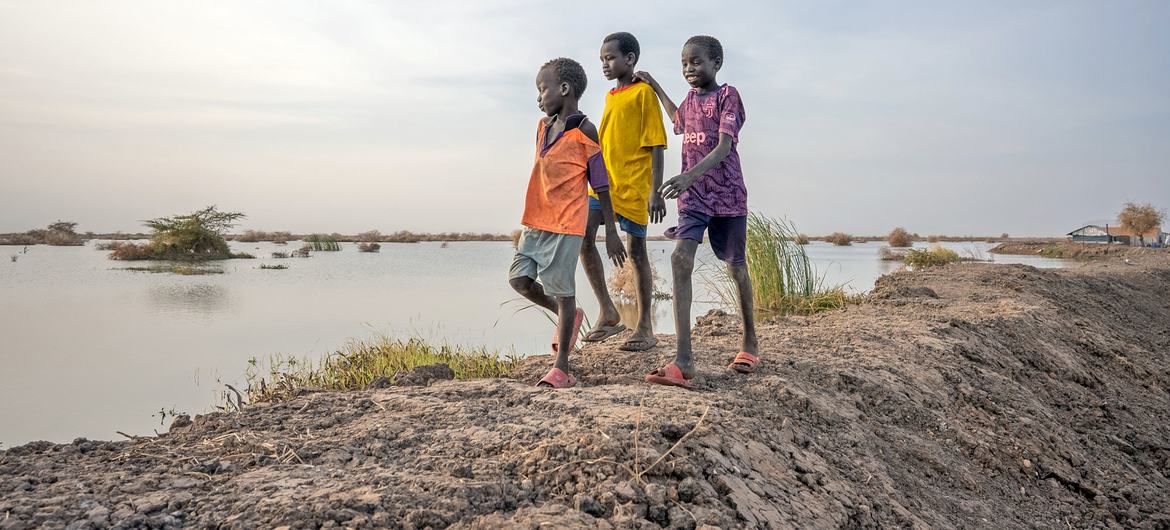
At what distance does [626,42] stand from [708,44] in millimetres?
766

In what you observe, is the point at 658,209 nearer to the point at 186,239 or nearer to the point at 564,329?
the point at 564,329

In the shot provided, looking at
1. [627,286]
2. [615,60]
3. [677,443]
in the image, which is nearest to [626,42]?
[615,60]

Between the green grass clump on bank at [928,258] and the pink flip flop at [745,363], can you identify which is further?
the green grass clump on bank at [928,258]

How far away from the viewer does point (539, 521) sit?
5.99 feet

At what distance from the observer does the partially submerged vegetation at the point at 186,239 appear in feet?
44.4

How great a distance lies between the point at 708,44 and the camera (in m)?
3.60

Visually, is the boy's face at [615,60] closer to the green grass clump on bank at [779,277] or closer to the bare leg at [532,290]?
the bare leg at [532,290]

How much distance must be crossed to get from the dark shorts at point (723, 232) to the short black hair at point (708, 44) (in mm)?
872

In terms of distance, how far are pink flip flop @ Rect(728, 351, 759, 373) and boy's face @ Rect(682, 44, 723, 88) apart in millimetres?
1509

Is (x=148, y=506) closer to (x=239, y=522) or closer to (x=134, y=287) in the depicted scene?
(x=239, y=522)

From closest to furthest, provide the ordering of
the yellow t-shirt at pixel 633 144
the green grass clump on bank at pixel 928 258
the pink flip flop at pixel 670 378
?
the pink flip flop at pixel 670 378 < the yellow t-shirt at pixel 633 144 < the green grass clump on bank at pixel 928 258

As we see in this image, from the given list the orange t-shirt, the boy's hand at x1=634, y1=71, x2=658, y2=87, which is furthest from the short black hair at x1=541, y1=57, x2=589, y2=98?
the boy's hand at x1=634, y1=71, x2=658, y2=87

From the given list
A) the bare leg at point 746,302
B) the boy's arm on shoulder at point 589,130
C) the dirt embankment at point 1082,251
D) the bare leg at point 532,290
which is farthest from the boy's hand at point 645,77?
the dirt embankment at point 1082,251

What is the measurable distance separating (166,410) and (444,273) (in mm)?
8263
